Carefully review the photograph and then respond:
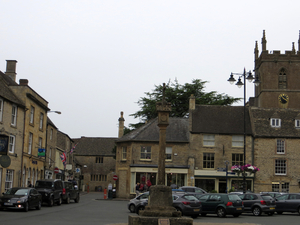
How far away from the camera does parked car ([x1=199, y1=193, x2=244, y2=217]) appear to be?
79.3 feet

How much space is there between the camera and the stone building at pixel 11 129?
32.1m

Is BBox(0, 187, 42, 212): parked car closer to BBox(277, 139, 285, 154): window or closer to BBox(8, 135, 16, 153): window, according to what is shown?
BBox(8, 135, 16, 153): window

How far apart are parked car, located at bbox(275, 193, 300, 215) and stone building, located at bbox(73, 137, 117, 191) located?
53.4 m

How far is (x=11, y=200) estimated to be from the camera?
23.9 metres

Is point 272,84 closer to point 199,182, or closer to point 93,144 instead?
point 199,182

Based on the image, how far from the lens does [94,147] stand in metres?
85.1

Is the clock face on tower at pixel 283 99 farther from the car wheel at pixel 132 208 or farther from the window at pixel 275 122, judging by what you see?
the car wheel at pixel 132 208

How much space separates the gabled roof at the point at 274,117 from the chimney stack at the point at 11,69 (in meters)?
26.4

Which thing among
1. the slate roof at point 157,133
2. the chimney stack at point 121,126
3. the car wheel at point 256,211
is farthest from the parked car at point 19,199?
the chimney stack at point 121,126

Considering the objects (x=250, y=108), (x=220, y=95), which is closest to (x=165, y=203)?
(x=250, y=108)

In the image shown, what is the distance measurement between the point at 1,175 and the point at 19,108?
6.52 m

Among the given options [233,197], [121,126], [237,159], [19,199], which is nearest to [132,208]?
[233,197]

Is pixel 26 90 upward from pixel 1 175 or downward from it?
upward

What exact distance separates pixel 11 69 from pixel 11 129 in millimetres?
10529
